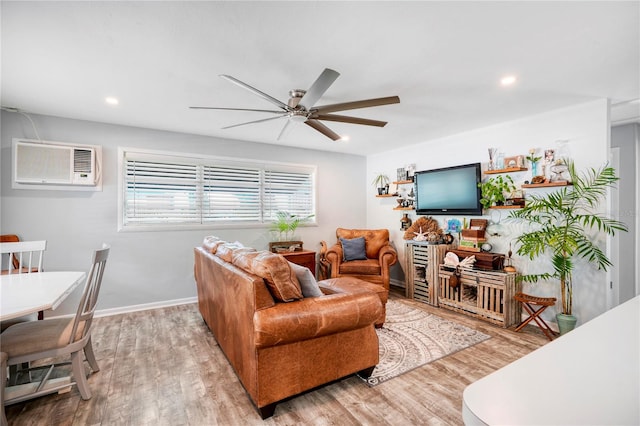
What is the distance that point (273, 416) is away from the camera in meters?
1.84

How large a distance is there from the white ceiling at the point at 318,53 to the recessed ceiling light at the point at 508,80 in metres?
0.05

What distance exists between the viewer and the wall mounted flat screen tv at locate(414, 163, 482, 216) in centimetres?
391

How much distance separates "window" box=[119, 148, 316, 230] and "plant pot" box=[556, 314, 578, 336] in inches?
142

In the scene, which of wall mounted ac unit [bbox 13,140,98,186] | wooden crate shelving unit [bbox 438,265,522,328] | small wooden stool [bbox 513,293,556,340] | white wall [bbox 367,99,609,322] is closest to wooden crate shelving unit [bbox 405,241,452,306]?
wooden crate shelving unit [bbox 438,265,522,328]

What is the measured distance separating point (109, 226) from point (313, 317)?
3256 mm

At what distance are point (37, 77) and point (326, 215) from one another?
13.3 feet

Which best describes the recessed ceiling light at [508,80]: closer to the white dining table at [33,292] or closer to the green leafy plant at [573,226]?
the green leafy plant at [573,226]

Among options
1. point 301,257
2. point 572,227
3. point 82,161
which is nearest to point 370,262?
point 301,257

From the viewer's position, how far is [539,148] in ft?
11.2

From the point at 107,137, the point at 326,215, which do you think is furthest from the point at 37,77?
the point at 326,215

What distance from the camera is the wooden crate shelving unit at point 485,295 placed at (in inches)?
128

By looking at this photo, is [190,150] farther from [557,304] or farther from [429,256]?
[557,304]

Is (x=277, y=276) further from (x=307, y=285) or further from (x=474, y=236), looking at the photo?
(x=474, y=236)

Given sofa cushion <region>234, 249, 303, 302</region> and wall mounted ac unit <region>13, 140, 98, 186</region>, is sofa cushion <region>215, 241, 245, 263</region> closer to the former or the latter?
sofa cushion <region>234, 249, 303, 302</region>
